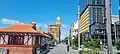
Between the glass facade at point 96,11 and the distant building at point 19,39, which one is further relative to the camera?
the glass facade at point 96,11

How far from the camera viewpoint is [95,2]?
147500 mm

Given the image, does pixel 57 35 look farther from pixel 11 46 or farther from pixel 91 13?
pixel 11 46

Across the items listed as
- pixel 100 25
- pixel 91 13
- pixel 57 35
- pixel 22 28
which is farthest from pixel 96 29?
pixel 22 28

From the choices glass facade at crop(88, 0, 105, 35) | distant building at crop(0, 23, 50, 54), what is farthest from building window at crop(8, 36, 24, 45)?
glass facade at crop(88, 0, 105, 35)

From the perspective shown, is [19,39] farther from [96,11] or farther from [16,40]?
[96,11]

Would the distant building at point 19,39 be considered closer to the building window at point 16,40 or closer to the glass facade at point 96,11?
the building window at point 16,40

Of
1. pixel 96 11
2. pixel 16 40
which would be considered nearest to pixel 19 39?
pixel 16 40

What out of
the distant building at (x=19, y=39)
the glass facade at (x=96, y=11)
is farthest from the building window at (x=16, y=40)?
the glass facade at (x=96, y=11)

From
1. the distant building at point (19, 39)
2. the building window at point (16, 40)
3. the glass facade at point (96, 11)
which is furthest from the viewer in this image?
the glass facade at point (96, 11)

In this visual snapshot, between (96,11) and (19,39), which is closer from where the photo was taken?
(19,39)

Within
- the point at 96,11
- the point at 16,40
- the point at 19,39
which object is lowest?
the point at 16,40

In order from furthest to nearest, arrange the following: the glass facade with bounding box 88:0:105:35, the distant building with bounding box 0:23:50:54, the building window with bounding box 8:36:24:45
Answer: the glass facade with bounding box 88:0:105:35
the building window with bounding box 8:36:24:45
the distant building with bounding box 0:23:50:54

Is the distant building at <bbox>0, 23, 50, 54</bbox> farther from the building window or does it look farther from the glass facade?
the glass facade

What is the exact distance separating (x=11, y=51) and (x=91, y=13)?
125399mm
